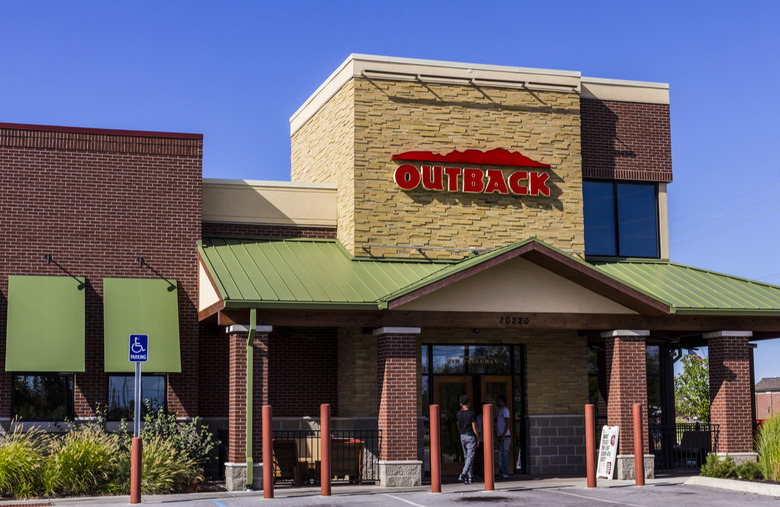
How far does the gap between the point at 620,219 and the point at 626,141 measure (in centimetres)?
215

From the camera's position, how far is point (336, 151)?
82.5 feet

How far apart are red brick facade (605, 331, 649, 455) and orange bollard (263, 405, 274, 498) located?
8.22m

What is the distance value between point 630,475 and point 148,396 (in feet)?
36.2

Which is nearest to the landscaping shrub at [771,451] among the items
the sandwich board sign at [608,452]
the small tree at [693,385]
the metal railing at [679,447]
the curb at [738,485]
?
the curb at [738,485]

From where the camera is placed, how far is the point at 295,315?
66.3 feet

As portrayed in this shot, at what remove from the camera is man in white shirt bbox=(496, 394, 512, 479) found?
75.8 ft

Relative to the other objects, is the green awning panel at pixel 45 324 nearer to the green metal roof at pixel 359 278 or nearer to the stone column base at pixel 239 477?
the green metal roof at pixel 359 278

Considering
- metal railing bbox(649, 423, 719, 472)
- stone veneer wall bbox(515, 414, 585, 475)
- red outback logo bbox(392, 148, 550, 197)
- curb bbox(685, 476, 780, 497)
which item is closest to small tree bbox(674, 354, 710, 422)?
metal railing bbox(649, 423, 719, 472)

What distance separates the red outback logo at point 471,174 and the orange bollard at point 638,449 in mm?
6649

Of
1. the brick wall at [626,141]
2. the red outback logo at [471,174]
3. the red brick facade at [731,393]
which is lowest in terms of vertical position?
the red brick facade at [731,393]

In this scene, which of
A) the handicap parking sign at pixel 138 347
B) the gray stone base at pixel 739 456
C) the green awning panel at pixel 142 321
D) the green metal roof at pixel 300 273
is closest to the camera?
the handicap parking sign at pixel 138 347

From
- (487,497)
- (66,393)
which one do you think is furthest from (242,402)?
(487,497)

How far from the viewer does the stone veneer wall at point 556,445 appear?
941 inches

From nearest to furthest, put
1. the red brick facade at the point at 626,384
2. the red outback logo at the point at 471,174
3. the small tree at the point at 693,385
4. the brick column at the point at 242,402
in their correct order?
1. the brick column at the point at 242,402
2. the red brick facade at the point at 626,384
3. the red outback logo at the point at 471,174
4. the small tree at the point at 693,385
